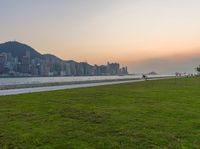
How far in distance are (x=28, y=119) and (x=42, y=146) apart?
15.3 ft

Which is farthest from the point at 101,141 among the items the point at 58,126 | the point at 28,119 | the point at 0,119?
the point at 0,119

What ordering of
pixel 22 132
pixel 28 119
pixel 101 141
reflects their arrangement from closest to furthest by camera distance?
1. pixel 101 141
2. pixel 22 132
3. pixel 28 119

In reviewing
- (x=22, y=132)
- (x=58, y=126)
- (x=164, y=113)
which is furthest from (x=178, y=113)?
(x=22, y=132)

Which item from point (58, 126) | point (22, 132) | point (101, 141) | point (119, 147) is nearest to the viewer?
point (119, 147)

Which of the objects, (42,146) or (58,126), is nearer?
(42,146)

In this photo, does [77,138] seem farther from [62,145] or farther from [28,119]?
[28,119]

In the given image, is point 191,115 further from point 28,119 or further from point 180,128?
point 28,119

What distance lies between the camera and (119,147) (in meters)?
8.38

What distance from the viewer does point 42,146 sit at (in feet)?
28.1

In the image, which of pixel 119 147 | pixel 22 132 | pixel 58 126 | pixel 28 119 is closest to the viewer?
pixel 119 147

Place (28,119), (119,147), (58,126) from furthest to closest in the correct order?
1. (28,119)
2. (58,126)
3. (119,147)

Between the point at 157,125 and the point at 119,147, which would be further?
the point at 157,125

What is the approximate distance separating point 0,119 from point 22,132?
3154 mm

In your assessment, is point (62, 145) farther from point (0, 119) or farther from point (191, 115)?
point (191, 115)
